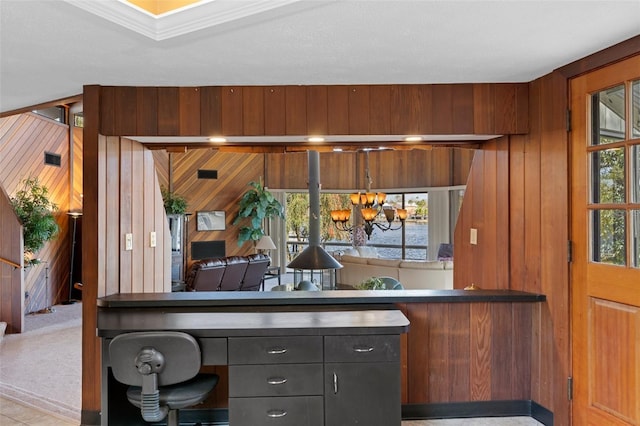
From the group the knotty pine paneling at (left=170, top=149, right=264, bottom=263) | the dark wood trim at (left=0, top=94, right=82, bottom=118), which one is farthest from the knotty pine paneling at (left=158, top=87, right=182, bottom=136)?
the knotty pine paneling at (left=170, top=149, right=264, bottom=263)

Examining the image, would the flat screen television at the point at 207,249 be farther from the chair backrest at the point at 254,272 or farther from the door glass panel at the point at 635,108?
the door glass panel at the point at 635,108

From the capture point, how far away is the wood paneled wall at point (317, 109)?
2740 millimetres

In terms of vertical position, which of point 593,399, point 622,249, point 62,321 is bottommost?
point 62,321

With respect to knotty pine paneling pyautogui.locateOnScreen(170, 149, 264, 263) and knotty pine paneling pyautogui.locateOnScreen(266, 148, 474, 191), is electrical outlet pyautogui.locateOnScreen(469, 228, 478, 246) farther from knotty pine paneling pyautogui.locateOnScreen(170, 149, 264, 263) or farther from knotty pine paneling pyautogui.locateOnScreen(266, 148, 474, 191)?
knotty pine paneling pyautogui.locateOnScreen(170, 149, 264, 263)

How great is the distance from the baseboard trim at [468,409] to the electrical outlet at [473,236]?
3.76 feet

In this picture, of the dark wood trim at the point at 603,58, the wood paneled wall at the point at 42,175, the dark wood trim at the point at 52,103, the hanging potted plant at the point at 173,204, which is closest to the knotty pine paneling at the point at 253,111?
the dark wood trim at the point at 52,103

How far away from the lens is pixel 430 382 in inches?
109

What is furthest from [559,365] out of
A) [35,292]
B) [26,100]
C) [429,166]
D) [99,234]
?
[429,166]

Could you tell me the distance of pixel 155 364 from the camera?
2033 mm

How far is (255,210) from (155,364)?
7.66m

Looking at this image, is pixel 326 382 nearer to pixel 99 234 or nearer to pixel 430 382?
pixel 430 382

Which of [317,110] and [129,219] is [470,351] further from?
[129,219]

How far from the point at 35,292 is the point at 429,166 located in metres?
7.74

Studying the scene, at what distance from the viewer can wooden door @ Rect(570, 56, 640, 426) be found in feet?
7.00
